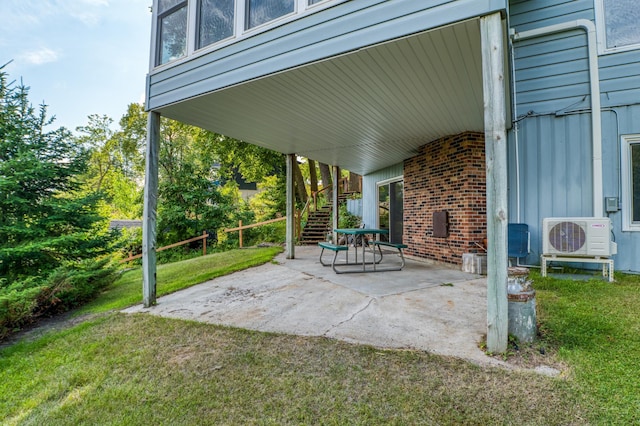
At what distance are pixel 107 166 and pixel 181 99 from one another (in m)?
26.7

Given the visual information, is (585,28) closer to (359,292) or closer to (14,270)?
(359,292)

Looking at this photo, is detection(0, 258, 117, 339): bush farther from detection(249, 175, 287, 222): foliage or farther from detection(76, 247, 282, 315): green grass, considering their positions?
detection(249, 175, 287, 222): foliage

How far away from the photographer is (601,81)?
15.7ft

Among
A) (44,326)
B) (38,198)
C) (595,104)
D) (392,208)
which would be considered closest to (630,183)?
(595,104)

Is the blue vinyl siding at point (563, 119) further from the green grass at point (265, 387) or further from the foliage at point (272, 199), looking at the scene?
the foliage at point (272, 199)

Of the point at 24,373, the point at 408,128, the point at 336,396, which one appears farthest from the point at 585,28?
A: the point at 24,373

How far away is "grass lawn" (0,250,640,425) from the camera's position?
5.56ft

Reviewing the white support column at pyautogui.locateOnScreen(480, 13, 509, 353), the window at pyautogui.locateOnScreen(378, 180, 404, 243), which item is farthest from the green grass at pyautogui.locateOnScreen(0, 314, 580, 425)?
the window at pyautogui.locateOnScreen(378, 180, 404, 243)

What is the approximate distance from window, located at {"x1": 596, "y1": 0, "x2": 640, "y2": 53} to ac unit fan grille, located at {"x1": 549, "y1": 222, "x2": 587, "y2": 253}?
2.95 m

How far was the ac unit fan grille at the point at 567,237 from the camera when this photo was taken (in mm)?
4316

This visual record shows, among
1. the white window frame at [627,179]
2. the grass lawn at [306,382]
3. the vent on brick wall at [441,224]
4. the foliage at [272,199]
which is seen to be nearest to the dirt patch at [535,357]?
the grass lawn at [306,382]

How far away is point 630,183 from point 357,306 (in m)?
4.76

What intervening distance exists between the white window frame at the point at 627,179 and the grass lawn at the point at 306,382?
2.42 metres

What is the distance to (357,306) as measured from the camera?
345 cm
